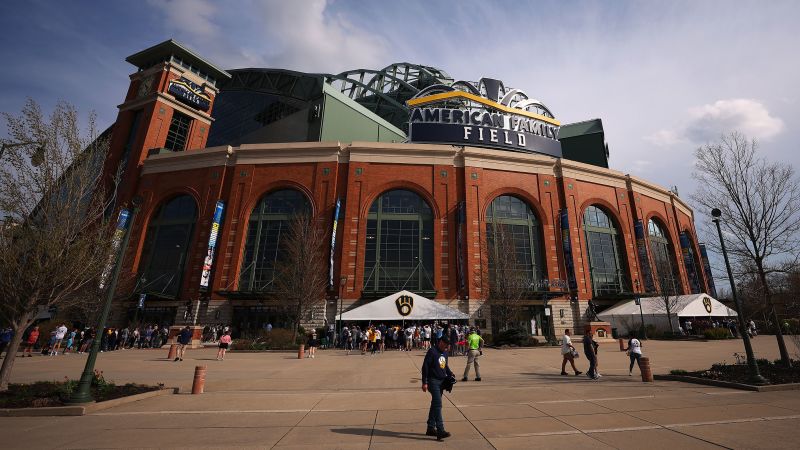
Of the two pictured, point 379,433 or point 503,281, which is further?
point 503,281

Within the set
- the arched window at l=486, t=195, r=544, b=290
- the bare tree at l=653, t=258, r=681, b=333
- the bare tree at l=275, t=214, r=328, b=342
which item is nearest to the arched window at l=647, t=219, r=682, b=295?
the bare tree at l=653, t=258, r=681, b=333

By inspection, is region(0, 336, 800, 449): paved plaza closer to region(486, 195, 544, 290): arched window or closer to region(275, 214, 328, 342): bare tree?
region(275, 214, 328, 342): bare tree

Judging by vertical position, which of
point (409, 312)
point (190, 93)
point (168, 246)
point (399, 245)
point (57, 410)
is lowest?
point (57, 410)

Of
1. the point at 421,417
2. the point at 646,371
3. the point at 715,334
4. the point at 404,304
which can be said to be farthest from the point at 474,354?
the point at 715,334

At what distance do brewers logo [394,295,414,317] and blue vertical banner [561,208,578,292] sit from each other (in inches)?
676

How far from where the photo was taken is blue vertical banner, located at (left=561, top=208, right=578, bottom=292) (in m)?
33.2

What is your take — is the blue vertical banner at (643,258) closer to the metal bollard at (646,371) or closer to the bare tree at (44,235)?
the metal bollard at (646,371)

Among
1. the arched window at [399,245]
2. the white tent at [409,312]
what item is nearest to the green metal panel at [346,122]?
the arched window at [399,245]

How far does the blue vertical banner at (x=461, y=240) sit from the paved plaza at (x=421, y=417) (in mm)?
18449

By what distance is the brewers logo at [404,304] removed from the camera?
24.3 m

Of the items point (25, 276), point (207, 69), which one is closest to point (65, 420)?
point (25, 276)

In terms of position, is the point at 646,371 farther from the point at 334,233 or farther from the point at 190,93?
the point at 190,93

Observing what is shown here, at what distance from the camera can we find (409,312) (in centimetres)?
2433

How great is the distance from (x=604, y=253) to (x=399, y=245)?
2204 cm
